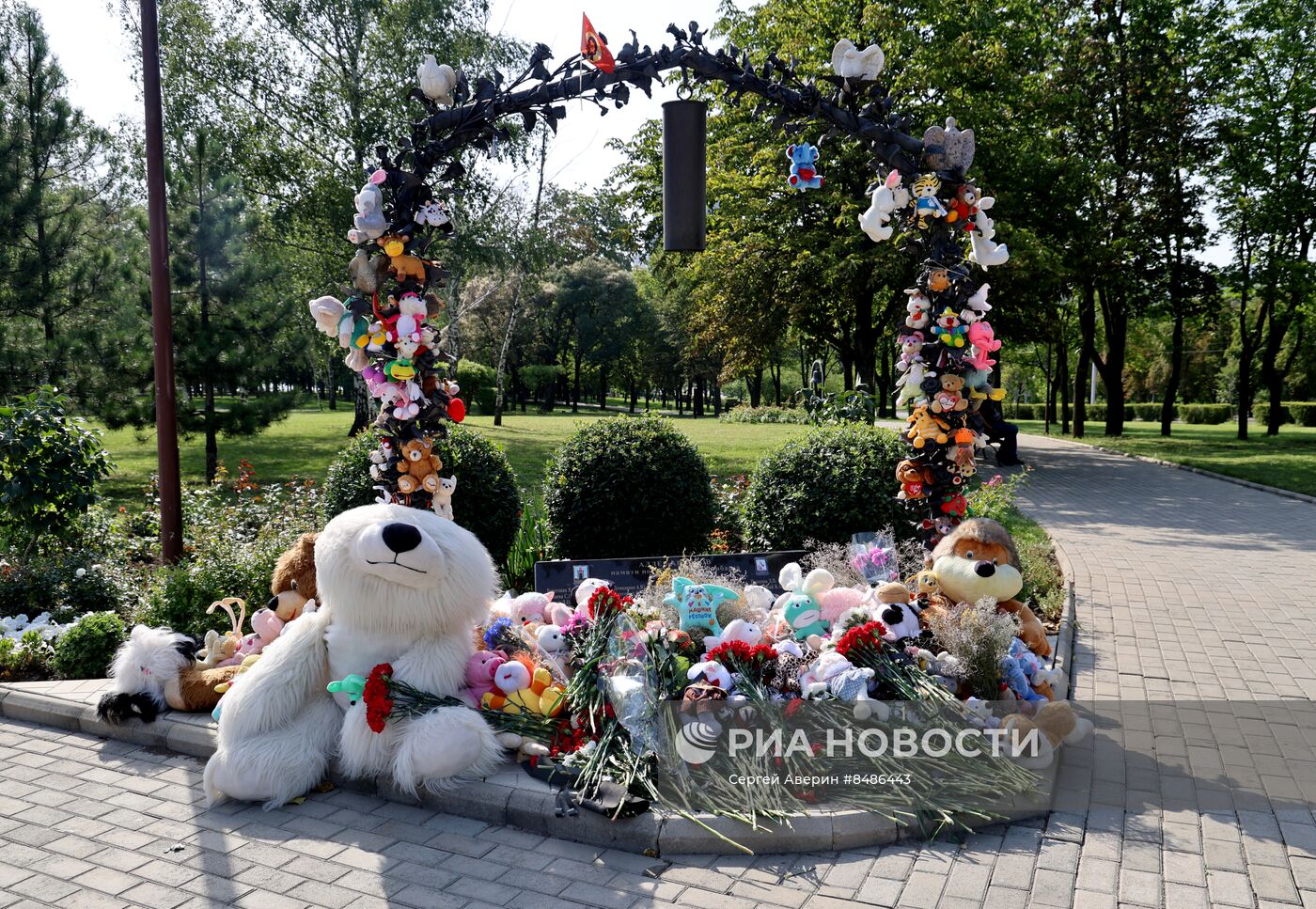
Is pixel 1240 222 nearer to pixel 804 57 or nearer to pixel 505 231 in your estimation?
pixel 804 57

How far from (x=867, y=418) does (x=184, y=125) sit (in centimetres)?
1494

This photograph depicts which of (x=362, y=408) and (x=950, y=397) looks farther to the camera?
(x=362, y=408)

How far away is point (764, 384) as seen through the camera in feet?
245

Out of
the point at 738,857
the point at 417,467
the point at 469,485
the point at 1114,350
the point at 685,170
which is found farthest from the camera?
the point at 1114,350

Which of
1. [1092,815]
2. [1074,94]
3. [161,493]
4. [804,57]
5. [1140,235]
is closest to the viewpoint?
[1092,815]

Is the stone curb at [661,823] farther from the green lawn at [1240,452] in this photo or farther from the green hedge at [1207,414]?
the green hedge at [1207,414]

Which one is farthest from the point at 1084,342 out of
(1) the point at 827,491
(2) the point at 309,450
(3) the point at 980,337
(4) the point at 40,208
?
(4) the point at 40,208

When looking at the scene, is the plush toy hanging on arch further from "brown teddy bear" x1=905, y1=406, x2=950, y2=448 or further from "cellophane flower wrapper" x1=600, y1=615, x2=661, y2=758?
"cellophane flower wrapper" x1=600, y1=615, x2=661, y2=758

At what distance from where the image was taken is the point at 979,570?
181 inches

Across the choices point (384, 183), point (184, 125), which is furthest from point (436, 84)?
point (184, 125)

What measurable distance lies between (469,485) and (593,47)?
3.60 meters

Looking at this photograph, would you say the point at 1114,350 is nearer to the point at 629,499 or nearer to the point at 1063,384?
the point at 1063,384

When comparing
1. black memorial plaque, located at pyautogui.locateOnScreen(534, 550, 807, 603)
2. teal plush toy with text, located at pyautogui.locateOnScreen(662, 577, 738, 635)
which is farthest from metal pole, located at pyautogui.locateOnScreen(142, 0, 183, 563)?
teal plush toy with text, located at pyautogui.locateOnScreen(662, 577, 738, 635)

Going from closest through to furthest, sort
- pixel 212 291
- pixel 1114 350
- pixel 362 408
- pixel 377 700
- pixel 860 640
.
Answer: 1. pixel 377 700
2. pixel 860 640
3. pixel 212 291
4. pixel 362 408
5. pixel 1114 350
